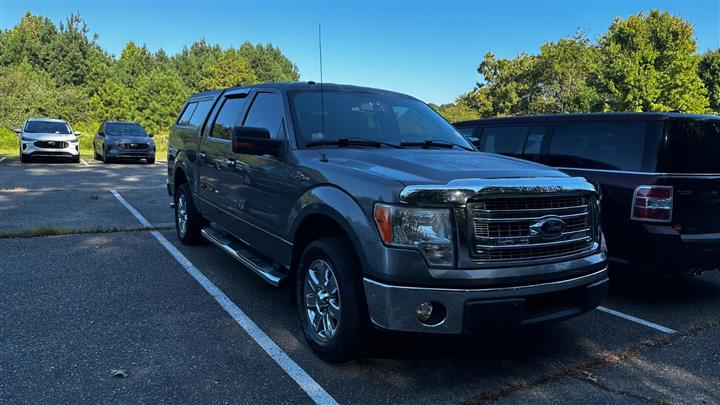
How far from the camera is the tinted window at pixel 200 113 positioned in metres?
6.06

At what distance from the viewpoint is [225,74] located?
2859 inches

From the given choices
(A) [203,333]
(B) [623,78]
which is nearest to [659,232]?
(A) [203,333]

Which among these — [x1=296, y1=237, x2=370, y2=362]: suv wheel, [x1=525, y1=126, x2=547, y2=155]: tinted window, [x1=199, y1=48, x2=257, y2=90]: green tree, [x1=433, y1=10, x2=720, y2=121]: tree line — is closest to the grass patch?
[x1=296, y1=237, x2=370, y2=362]: suv wheel

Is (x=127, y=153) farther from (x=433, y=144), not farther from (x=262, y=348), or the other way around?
(x=262, y=348)

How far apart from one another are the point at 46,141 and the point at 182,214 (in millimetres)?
14828

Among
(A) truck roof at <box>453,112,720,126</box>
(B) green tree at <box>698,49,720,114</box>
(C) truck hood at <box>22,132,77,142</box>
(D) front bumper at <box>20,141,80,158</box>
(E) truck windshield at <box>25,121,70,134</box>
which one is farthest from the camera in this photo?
(B) green tree at <box>698,49,720,114</box>

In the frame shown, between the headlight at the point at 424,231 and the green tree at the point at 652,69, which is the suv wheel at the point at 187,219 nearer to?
the headlight at the point at 424,231

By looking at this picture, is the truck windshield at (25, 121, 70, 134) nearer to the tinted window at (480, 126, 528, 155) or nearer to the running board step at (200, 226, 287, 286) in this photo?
the running board step at (200, 226, 287, 286)

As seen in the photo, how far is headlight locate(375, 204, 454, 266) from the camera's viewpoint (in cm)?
287

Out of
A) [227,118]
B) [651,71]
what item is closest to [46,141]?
[227,118]

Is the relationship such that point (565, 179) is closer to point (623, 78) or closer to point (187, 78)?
point (623, 78)

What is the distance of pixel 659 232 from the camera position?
4.47 m

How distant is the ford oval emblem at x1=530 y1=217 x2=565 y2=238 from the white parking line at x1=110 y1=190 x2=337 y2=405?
153 centimetres

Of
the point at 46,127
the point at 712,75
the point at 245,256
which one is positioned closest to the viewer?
the point at 245,256
